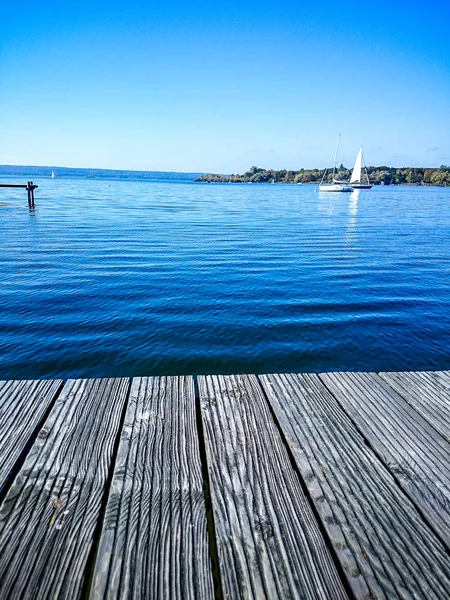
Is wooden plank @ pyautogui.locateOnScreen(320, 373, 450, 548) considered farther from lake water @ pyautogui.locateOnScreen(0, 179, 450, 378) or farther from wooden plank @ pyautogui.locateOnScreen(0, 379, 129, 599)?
lake water @ pyautogui.locateOnScreen(0, 179, 450, 378)

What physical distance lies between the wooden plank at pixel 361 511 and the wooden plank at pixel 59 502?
45.0 inches

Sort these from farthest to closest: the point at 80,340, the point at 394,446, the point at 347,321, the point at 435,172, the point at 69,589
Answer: the point at 435,172 → the point at 347,321 → the point at 80,340 → the point at 394,446 → the point at 69,589

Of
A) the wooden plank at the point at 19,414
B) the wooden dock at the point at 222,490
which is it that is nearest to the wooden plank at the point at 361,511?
the wooden dock at the point at 222,490

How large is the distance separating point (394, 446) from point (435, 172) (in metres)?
223

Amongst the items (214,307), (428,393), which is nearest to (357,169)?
(214,307)

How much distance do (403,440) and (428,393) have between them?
2.59 feet

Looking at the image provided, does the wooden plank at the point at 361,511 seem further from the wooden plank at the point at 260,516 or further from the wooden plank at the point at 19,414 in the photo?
the wooden plank at the point at 19,414

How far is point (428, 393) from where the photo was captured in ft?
10.4

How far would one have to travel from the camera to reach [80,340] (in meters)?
7.60

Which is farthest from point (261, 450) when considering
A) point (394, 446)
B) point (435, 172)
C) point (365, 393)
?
point (435, 172)

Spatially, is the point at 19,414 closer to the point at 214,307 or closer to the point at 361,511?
the point at 361,511

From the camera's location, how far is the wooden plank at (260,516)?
161 centimetres

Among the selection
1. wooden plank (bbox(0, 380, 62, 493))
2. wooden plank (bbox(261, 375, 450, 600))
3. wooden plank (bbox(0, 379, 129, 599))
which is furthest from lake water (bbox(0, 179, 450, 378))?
wooden plank (bbox(261, 375, 450, 600))

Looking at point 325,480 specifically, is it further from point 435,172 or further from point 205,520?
point 435,172
